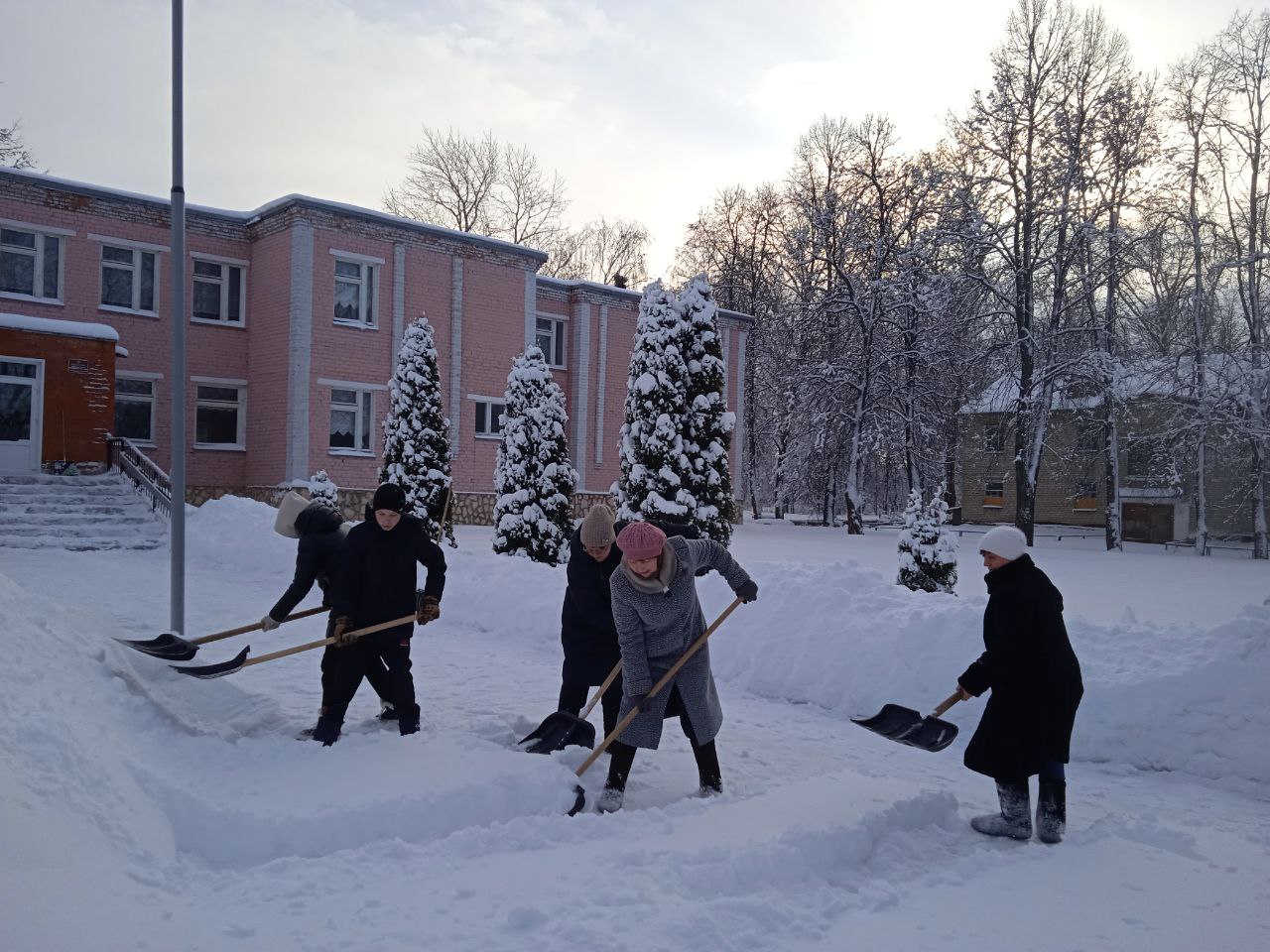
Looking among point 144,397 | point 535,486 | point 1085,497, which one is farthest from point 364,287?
point 1085,497

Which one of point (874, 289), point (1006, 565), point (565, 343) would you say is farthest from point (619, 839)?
point (874, 289)

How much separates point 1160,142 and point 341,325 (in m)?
22.9

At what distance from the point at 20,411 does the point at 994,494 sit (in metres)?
37.9

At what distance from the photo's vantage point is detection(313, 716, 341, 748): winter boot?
19.2 ft

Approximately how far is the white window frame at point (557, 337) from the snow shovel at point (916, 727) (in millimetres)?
24229

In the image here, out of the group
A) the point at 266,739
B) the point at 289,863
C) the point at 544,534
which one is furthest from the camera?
the point at 544,534

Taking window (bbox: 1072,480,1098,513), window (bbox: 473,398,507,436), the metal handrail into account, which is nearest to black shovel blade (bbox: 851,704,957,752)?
the metal handrail

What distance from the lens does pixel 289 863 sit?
4035mm

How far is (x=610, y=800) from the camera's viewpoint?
5.10 metres

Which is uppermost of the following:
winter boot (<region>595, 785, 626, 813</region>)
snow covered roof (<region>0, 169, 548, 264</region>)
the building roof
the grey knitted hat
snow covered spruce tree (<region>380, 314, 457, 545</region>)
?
snow covered roof (<region>0, 169, 548, 264</region>)

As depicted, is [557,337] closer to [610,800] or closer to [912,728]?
[912,728]

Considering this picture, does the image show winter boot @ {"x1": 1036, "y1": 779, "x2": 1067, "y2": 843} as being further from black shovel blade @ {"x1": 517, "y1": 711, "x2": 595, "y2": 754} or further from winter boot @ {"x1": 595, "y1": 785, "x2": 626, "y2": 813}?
black shovel blade @ {"x1": 517, "y1": 711, "x2": 595, "y2": 754}

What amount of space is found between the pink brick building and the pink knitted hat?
751 inches

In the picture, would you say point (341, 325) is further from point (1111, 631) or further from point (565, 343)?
point (1111, 631)
